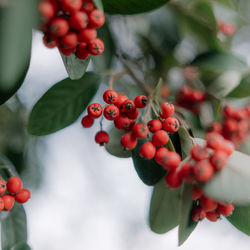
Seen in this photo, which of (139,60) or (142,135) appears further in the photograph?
(139,60)

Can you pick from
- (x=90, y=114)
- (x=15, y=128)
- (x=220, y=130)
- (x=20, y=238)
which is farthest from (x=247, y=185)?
Result: (x=15, y=128)

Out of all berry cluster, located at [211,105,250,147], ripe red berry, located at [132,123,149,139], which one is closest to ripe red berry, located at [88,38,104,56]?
ripe red berry, located at [132,123,149,139]

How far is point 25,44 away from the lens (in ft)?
1.36

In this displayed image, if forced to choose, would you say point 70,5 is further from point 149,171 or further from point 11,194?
point 11,194

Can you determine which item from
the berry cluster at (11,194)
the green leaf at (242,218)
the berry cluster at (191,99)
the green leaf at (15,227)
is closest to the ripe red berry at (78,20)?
the berry cluster at (11,194)

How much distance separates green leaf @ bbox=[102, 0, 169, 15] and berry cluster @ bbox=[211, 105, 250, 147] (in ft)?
1.95

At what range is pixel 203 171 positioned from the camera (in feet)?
2.21

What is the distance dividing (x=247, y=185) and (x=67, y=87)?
703 mm

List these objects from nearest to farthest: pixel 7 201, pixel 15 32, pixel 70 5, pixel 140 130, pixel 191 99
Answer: pixel 15 32 < pixel 70 5 < pixel 140 130 < pixel 7 201 < pixel 191 99

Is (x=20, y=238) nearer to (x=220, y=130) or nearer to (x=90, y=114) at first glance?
(x=90, y=114)

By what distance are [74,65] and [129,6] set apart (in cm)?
22

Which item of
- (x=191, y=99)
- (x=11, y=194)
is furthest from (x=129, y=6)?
(x=191, y=99)

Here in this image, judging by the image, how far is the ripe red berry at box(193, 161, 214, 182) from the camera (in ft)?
2.21

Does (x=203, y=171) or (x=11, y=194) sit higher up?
(x=203, y=171)
